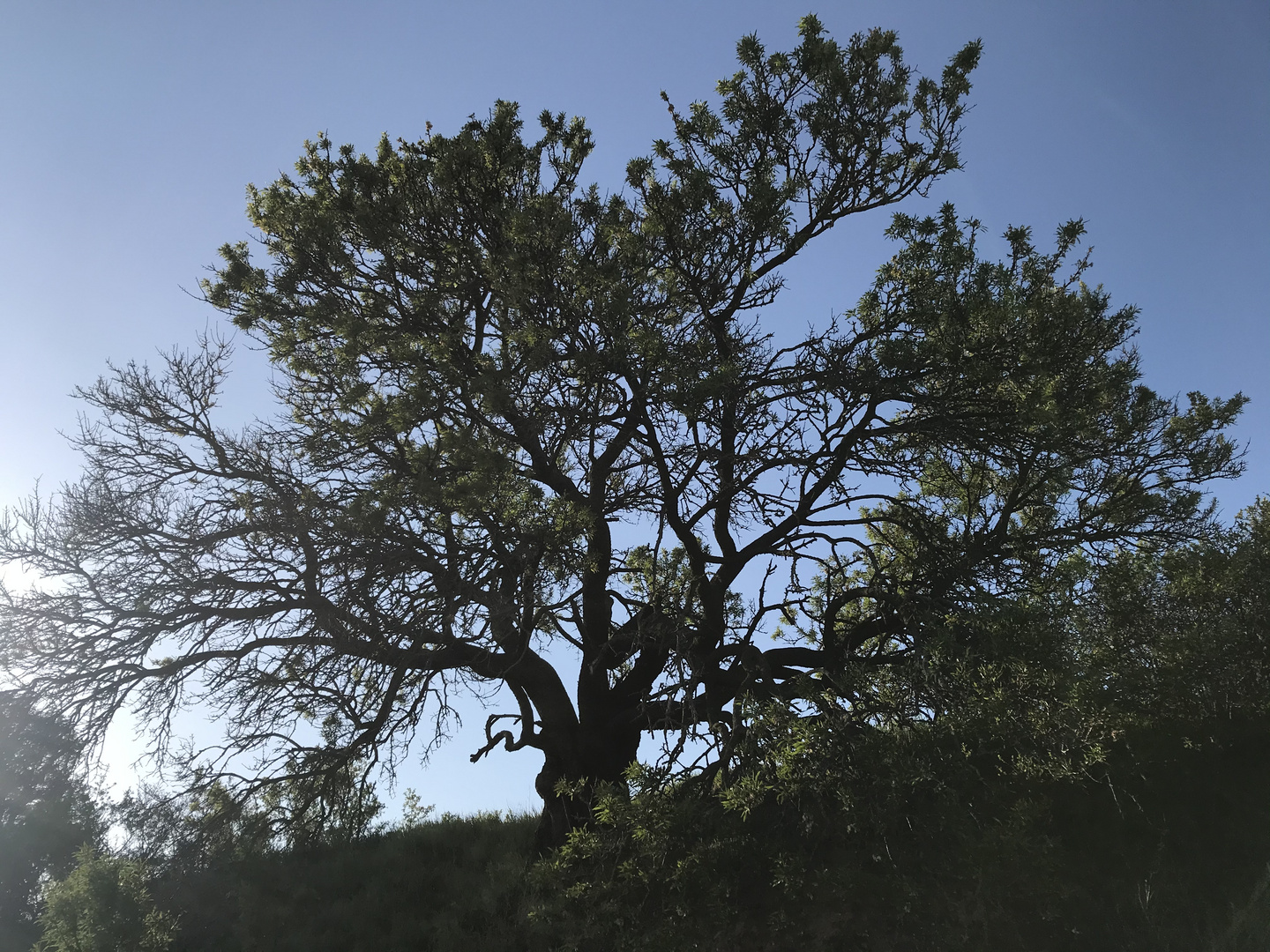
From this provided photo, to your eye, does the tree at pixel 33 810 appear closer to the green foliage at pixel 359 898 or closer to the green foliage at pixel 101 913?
the green foliage at pixel 101 913

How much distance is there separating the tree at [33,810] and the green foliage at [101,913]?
1.66 metres

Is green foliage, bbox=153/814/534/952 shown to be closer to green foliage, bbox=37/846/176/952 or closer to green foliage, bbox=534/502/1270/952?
green foliage, bbox=37/846/176/952

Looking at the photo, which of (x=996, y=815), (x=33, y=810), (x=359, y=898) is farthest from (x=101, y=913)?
(x=996, y=815)

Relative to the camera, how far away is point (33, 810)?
12.1 meters

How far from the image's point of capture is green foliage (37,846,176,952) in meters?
7.52

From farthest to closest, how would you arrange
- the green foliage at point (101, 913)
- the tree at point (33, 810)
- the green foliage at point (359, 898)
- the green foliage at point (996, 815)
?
the green foliage at point (359, 898) → the tree at point (33, 810) → the green foliage at point (101, 913) → the green foliage at point (996, 815)

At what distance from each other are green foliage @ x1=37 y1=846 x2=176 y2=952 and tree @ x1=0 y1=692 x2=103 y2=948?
166cm

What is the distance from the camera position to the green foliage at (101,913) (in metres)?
7.52

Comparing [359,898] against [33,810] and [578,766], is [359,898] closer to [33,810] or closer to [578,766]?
[578,766]

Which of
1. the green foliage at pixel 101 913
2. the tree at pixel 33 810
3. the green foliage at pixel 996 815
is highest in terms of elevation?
the tree at pixel 33 810

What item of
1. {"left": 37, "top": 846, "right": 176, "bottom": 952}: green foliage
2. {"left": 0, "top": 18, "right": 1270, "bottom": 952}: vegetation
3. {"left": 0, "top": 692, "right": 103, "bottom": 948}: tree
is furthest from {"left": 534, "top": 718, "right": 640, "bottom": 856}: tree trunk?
{"left": 0, "top": 692, "right": 103, "bottom": 948}: tree

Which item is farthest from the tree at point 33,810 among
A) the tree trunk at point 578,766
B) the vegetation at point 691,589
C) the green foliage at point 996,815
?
the green foliage at point 996,815

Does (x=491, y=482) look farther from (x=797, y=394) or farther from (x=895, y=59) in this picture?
(x=895, y=59)

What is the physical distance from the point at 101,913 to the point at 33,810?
245 inches
